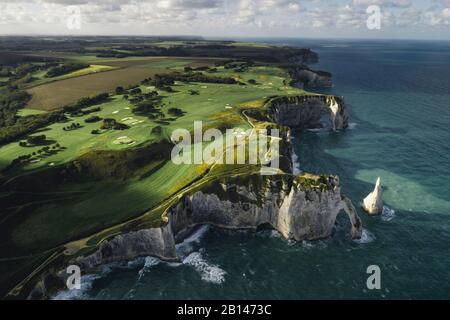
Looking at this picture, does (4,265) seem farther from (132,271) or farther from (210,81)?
(210,81)

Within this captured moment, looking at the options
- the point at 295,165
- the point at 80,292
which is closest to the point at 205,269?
the point at 80,292

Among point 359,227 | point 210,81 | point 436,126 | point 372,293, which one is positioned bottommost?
point 372,293

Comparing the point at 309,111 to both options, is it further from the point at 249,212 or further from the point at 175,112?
the point at 249,212

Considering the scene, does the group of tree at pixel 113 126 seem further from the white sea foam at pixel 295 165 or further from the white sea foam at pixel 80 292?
the white sea foam at pixel 80 292

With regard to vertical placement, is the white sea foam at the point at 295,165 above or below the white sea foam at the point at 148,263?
above

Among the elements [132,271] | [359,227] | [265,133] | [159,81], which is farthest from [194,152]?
[159,81]

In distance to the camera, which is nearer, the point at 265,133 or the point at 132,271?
the point at 132,271

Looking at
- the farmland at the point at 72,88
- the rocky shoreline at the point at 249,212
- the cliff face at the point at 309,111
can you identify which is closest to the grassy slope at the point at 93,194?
the rocky shoreline at the point at 249,212
